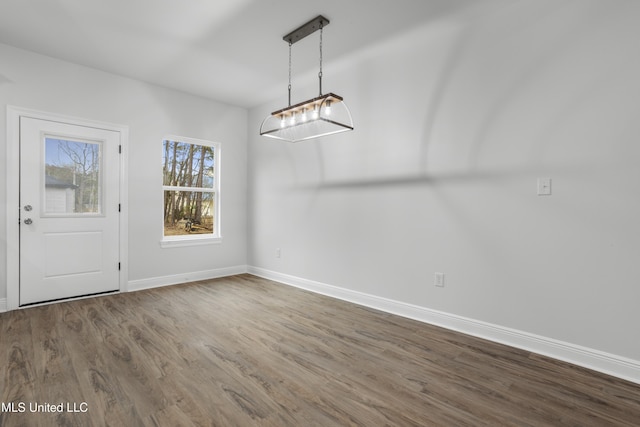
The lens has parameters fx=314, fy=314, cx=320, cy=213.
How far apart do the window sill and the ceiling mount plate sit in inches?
120

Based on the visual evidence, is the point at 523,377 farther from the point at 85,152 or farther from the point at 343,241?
the point at 85,152

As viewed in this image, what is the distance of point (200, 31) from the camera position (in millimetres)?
2957

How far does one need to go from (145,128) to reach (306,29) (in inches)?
103

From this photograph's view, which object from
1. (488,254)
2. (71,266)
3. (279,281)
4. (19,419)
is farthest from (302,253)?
(19,419)

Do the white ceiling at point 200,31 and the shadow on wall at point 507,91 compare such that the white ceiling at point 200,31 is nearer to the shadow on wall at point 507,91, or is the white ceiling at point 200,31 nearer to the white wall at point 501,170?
the white wall at point 501,170

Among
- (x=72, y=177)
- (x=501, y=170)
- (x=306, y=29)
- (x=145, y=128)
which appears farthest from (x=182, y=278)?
(x=501, y=170)

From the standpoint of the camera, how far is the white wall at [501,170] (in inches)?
84.7

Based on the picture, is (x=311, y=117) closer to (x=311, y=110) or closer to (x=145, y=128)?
(x=311, y=110)

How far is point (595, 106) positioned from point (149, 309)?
431 centimetres

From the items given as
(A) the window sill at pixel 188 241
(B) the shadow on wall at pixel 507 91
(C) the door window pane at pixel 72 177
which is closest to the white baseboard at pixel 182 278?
(A) the window sill at pixel 188 241

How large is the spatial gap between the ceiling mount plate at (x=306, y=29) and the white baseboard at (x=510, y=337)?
2.75 metres

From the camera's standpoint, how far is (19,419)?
162 centimetres

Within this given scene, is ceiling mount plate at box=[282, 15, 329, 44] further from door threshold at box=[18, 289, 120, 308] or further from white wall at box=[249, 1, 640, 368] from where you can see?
door threshold at box=[18, 289, 120, 308]

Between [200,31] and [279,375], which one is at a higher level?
[200,31]
